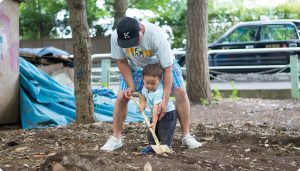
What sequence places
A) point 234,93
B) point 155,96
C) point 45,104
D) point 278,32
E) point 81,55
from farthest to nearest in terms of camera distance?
point 278,32 → point 234,93 → point 45,104 → point 81,55 → point 155,96

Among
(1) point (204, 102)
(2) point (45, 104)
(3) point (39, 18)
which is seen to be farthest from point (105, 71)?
(3) point (39, 18)

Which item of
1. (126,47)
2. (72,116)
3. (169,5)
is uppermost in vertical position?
(169,5)

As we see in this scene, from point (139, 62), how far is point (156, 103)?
442 millimetres

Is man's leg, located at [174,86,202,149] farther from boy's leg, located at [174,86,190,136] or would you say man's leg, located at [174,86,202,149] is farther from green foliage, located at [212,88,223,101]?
green foliage, located at [212,88,223,101]

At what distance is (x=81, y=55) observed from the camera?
6.86m

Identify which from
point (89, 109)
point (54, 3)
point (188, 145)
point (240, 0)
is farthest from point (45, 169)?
Answer: point (240, 0)

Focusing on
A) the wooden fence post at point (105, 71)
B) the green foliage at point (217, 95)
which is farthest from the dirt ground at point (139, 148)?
the wooden fence post at point (105, 71)

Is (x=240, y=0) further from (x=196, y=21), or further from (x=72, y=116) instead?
(x=72, y=116)

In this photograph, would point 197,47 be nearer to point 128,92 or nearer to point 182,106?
point 182,106

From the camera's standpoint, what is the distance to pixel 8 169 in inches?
165

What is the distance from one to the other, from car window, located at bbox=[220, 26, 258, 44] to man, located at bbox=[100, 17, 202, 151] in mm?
10144

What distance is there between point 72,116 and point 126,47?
12.6 feet

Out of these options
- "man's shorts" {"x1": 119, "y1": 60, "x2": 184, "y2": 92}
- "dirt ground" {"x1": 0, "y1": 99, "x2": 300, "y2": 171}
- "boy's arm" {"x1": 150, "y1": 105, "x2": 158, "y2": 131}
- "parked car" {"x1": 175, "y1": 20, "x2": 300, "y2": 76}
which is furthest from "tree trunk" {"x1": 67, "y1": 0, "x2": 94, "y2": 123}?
"parked car" {"x1": 175, "y1": 20, "x2": 300, "y2": 76}

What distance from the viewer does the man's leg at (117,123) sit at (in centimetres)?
505
